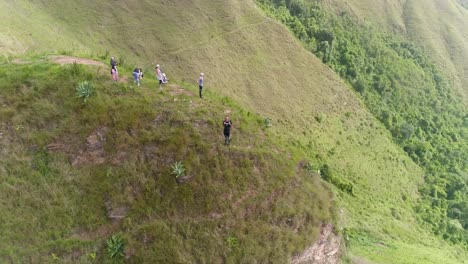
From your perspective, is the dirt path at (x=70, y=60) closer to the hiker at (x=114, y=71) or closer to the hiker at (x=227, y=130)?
the hiker at (x=114, y=71)

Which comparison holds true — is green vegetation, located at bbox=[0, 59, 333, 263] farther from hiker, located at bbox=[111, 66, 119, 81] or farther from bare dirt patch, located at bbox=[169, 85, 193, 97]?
bare dirt patch, located at bbox=[169, 85, 193, 97]

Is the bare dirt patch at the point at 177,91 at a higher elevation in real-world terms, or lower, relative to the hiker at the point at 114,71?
lower

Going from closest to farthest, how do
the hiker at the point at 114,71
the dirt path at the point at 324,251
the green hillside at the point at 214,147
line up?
the green hillside at the point at 214,147 → the dirt path at the point at 324,251 → the hiker at the point at 114,71

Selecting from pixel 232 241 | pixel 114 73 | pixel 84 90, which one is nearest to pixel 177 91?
pixel 114 73

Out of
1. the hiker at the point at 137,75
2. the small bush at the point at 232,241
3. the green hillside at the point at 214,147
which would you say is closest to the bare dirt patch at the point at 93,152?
the green hillside at the point at 214,147

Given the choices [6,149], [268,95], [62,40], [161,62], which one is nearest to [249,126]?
[6,149]

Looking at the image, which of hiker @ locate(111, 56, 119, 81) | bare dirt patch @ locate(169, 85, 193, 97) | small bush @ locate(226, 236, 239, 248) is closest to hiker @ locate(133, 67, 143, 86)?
hiker @ locate(111, 56, 119, 81)

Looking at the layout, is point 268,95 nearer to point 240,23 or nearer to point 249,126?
point 240,23
